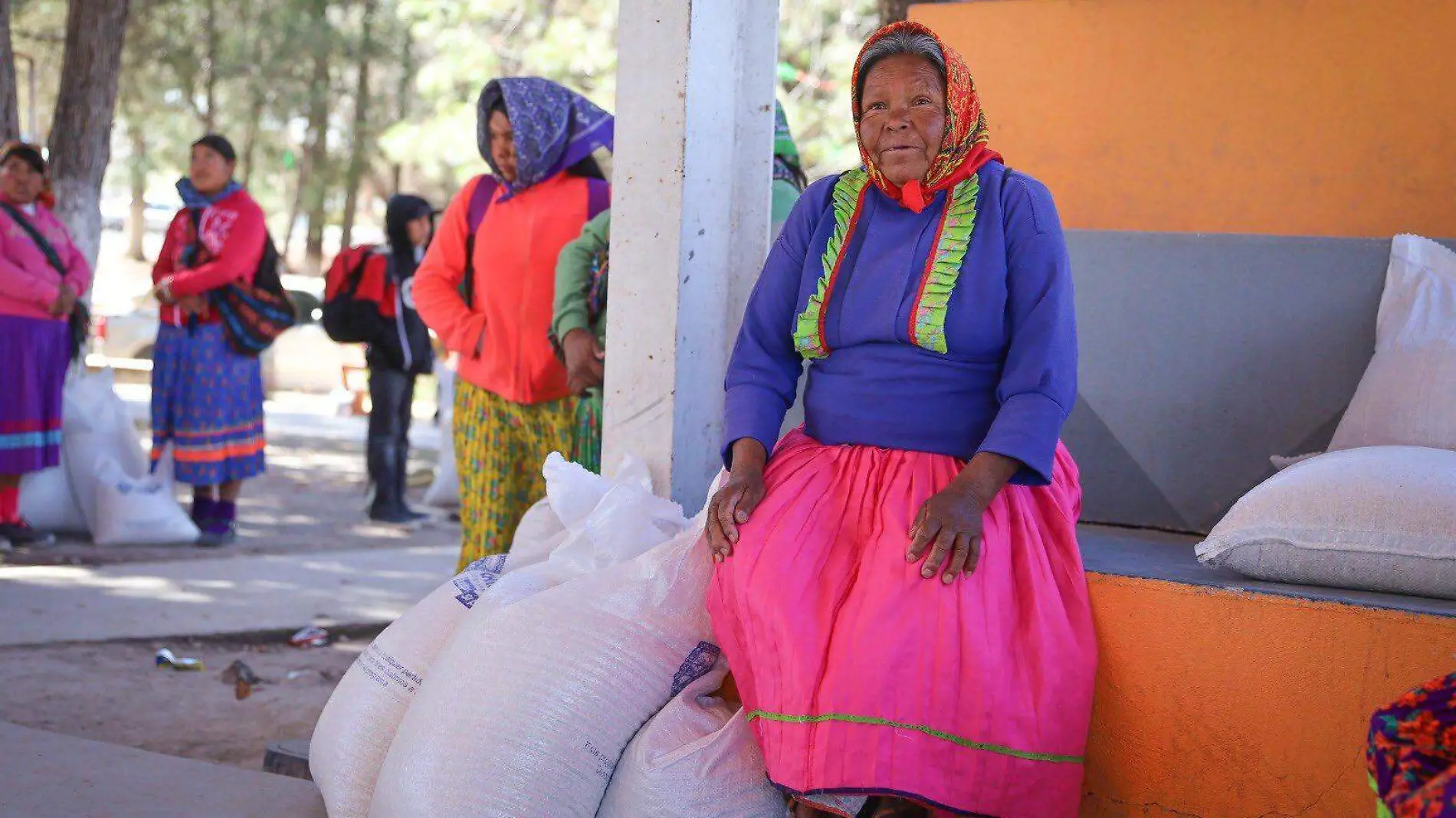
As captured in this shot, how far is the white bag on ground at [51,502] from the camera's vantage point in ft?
23.7

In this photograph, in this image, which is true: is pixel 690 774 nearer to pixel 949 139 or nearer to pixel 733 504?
pixel 733 504

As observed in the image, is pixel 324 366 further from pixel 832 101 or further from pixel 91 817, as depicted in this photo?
pixel 91 817

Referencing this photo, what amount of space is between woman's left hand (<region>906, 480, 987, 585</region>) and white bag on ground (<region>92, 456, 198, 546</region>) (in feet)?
18.5

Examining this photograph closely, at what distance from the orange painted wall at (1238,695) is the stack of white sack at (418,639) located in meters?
1.07

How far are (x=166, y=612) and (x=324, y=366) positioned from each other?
12.2 m

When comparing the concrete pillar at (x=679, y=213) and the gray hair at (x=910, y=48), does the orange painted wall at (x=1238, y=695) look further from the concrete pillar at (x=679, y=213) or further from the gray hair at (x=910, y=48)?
the concrete pillar at (x=679, y=213)

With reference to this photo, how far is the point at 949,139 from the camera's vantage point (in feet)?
9.52

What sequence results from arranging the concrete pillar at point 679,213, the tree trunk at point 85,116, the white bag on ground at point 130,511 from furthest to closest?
1. the tree trunk at point 85,116
2. the white bag on ground at point 130,511
3. the concrete pillar at point 679,213

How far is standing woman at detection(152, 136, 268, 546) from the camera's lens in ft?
23.0

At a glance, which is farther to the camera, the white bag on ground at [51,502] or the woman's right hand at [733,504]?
the white bag on ground at [51,502]

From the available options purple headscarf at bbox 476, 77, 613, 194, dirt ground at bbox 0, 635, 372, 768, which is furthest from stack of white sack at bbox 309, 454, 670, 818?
purple headscarf at bbox 476, 77, 613, 194

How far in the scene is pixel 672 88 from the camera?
11.7 ft

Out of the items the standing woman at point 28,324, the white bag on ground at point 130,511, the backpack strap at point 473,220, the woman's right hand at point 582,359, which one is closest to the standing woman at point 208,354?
the white bag on ground at point 130,511

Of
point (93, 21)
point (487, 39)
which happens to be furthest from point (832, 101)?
point (93, 21)
